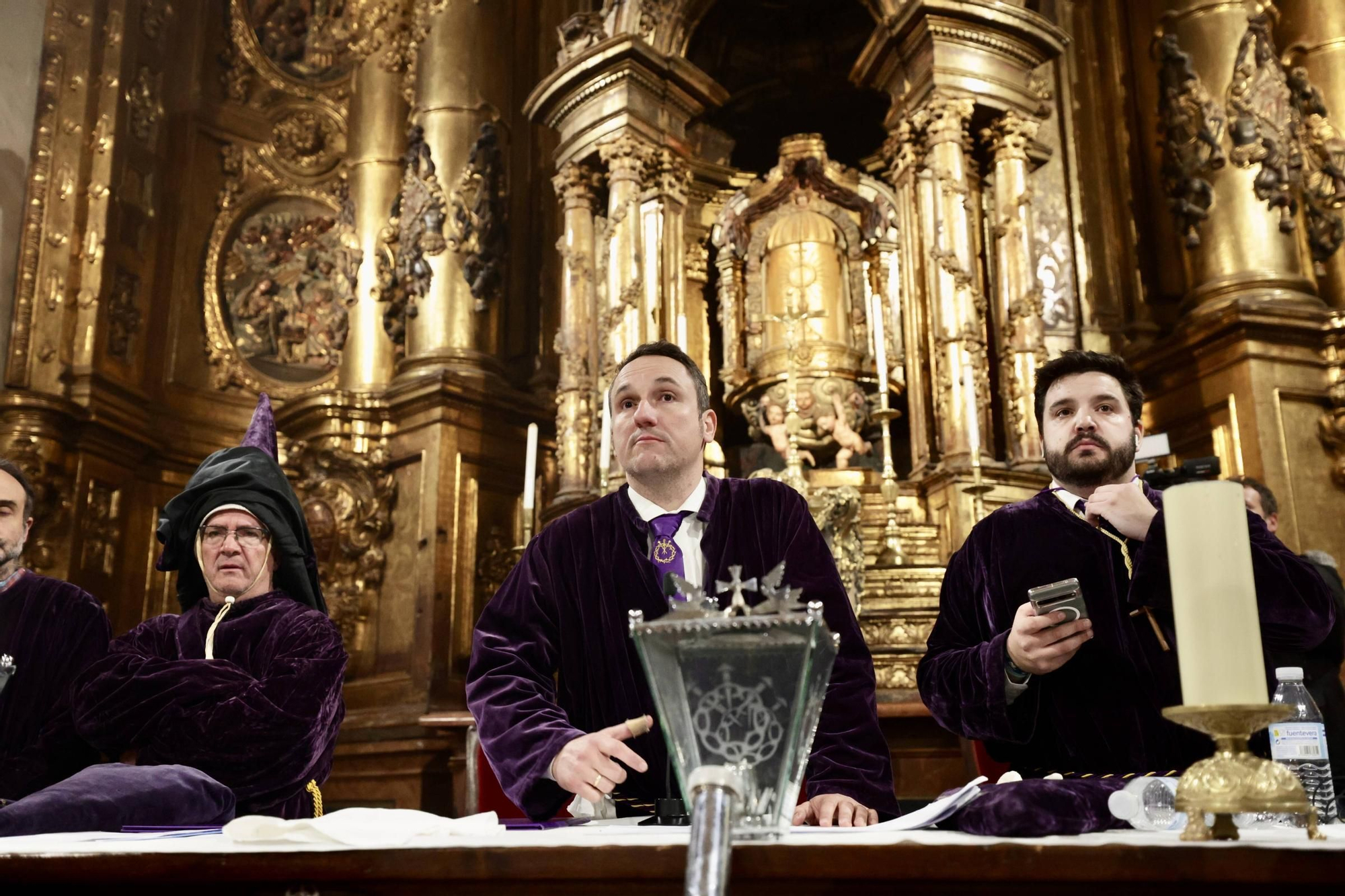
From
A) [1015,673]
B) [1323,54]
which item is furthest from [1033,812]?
[1323,54]

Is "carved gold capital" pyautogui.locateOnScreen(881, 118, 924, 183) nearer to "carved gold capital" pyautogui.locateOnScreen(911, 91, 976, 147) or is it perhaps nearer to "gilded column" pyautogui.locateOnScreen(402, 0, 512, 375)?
"carved gold capital" pyautogui.locateOnScreen(911, 91, 976, 147)

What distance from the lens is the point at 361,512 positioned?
5.98 meters

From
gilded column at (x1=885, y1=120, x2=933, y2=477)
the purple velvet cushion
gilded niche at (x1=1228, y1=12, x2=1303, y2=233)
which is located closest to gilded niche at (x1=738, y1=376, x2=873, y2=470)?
gilded column at (x1=885, y1=120, x2=933, y2=477)

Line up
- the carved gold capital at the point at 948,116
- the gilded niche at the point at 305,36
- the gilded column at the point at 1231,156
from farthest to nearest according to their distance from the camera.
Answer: the gilded niche at the point at 305,36 → the carved gold capital at the point at 948,116 → the gilded column at the point at 1231,156

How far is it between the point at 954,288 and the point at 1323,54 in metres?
2.04

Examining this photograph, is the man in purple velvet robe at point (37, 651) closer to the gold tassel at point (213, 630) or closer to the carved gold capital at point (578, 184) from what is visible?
the gold tassel at point (213, 630)

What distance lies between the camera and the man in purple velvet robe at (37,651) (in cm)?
255

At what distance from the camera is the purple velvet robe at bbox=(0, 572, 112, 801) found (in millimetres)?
2553

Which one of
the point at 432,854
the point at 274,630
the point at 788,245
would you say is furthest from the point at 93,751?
the point at 788,245

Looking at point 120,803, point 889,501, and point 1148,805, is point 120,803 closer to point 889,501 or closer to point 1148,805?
point 1148,805

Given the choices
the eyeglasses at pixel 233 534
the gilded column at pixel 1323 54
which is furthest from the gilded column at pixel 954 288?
the eyeglasses at pixel 233 534

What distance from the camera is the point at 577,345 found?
5.57m

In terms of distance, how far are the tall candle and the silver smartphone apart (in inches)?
20.6

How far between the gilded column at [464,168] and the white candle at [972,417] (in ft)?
8.15
